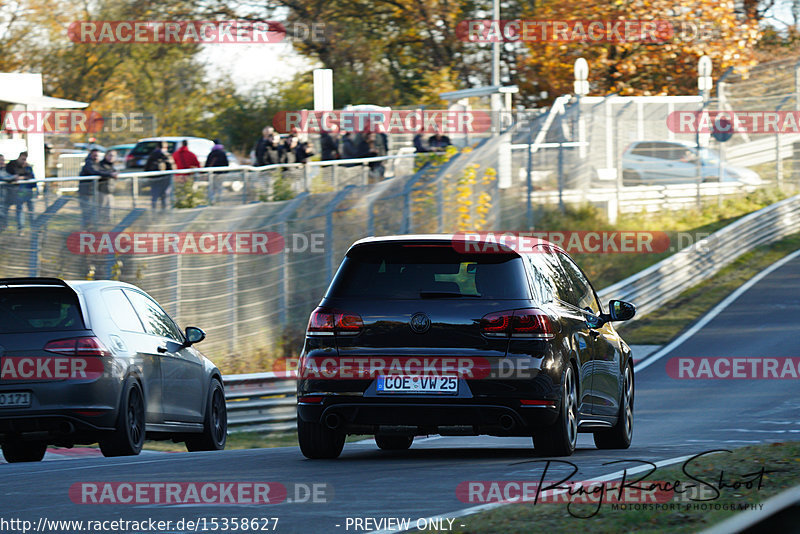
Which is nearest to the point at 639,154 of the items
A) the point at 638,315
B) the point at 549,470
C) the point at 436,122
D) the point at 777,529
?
the point at 436,122

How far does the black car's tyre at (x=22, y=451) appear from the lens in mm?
12344

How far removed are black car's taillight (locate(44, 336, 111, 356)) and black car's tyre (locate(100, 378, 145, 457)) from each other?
424mm

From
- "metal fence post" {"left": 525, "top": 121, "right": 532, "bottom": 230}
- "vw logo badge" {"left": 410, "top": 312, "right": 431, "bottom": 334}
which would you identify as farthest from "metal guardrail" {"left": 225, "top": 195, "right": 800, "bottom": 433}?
"vw logo badge" {"left": 410, "top": 312, "right": 431, "bottom": 334}

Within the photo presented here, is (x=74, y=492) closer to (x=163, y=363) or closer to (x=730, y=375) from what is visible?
(x=163, y=363)

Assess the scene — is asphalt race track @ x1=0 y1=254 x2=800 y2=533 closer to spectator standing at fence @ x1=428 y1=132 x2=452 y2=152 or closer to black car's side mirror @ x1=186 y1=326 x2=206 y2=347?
black car's side mirror @ x1=186 y1=326 x2=206 y2=347

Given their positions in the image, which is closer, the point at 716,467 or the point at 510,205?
the point at 716,467

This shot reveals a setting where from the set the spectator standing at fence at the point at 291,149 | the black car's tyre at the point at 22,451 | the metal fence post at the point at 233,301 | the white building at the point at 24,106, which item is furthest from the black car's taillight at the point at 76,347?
the white building at the point at 24,106

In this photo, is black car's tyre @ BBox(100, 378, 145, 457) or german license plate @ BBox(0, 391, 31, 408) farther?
black car's tyre @ BBox(100, 378, 145, 457)

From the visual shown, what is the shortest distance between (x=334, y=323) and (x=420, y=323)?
0.60 meters

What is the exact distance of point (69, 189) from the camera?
1853 centimetres

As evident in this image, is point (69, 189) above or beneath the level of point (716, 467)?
above

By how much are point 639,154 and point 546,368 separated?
26.2 meters

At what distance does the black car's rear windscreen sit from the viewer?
31.3 feet

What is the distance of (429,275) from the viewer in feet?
31.6
